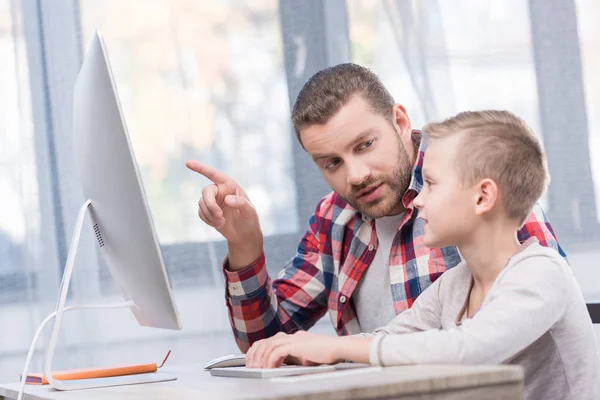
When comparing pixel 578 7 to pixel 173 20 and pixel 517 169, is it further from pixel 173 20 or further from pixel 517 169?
pixel 517 169

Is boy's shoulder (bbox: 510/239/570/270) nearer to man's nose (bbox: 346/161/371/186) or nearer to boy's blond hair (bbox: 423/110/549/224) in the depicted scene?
boy's blond hair (bbox: 423/110/549/224)

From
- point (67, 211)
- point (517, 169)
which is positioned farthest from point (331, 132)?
point (67, 211)

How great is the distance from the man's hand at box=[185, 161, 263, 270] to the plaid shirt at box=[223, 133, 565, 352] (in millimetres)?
29

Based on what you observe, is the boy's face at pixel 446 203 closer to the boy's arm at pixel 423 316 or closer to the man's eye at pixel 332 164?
the boy's arm at pixel 423 316

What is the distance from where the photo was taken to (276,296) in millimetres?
1655

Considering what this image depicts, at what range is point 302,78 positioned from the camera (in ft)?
8.14

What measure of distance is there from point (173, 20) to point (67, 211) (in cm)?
63

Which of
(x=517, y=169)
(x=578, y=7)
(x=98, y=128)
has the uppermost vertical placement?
(x=578, y=7)

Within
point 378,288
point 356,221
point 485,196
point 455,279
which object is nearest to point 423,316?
point 455,279

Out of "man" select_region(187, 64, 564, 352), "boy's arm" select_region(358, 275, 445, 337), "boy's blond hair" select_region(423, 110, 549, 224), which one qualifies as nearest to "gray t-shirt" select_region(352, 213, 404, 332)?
"man" select_region(187, 64, 564, 352)

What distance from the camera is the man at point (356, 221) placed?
1.46 metres

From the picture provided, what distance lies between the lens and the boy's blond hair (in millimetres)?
1133

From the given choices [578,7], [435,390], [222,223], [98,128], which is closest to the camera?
[435,390]

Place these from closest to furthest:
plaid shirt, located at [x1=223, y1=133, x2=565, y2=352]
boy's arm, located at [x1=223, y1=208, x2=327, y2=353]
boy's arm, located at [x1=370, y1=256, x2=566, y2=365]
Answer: boy's arm, located at [x1=370, y1=256, x2=566, y2=365]
plaid shirt, located at [x1=223, y1=133, x2=565, y2=352]
boy's arm, located at [x1=223, y1=208, x2=327, y2=353]
